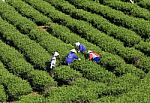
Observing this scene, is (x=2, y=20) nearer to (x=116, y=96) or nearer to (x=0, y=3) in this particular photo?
(x=0, y=3)

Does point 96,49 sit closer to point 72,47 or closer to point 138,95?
point 72,47

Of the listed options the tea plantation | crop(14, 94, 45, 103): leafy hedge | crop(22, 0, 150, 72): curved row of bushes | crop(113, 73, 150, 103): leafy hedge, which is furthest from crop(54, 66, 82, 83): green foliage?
crop(22, 0, 150, 72): curved row of bushes

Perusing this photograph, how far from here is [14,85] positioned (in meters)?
16.3

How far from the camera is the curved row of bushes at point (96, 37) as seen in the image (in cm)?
1819

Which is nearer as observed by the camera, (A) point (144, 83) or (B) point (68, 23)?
(A) point (144, 83)

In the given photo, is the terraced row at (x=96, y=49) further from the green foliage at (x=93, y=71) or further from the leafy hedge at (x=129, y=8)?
the leafy hedge at (x=129, y=8)

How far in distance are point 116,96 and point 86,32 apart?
15.7 ft

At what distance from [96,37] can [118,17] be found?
2.28 metres

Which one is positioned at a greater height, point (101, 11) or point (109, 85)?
point (101, 11)

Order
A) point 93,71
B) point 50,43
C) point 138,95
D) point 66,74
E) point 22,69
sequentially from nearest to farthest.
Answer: point 138,95 → point 66,74 → point 93,71 → point 22,69 → point 50,43

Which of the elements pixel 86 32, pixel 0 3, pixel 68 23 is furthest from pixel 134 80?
pixel 0 3

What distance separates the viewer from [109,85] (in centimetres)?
1639

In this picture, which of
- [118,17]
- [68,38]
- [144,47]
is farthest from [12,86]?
[118,17]

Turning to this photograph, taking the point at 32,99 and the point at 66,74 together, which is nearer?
the point at 32,99
